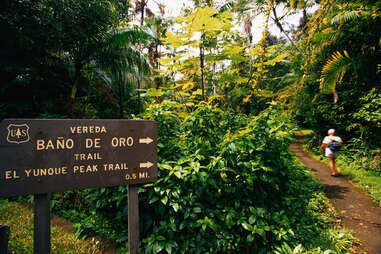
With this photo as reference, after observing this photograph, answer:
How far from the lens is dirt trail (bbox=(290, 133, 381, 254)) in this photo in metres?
3.31

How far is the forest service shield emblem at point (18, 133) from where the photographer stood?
158cm

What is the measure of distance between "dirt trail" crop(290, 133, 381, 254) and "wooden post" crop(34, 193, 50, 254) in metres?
4.17

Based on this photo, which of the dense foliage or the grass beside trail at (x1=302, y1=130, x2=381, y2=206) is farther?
the grass beside trail at (x1=302, y1=130, x2=381, y2=206)

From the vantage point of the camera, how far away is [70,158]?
5.65 ft

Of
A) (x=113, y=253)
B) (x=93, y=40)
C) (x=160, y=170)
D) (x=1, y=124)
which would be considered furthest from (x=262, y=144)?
(x=93, y=40)

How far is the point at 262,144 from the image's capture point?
9.37 ft

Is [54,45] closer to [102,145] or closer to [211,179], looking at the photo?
[102,145]

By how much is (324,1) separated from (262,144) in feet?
23.5

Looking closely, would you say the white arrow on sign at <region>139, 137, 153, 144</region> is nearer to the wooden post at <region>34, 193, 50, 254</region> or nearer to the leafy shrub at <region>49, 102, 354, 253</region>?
the leafy shrub at <region>49, 102, 354, 253</region>

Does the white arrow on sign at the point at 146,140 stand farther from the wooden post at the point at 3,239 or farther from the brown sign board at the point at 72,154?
the wooden post at the point at 3,239

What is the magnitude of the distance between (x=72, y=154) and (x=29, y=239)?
2.34 meters

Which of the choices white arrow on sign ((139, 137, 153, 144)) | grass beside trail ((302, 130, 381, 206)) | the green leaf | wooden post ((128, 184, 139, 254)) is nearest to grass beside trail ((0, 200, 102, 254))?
wooden post ((128, 184, 139, 254))

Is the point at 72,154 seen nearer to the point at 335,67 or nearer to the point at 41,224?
the point at 41,224

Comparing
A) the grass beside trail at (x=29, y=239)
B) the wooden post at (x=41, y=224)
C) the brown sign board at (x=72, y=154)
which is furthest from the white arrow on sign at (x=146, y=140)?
the grass beside trail at (x=29, y=239)
